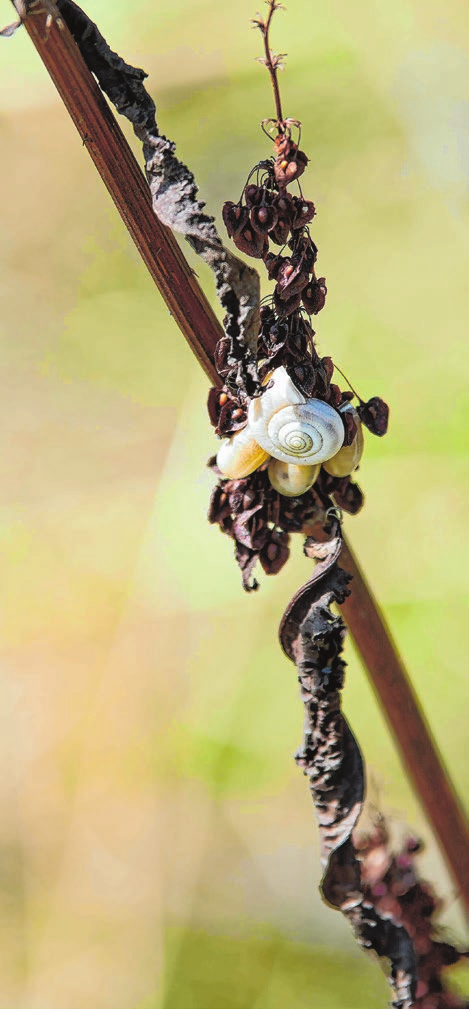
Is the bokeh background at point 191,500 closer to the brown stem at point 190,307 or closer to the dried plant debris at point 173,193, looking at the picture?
the brown stem at point 190,307

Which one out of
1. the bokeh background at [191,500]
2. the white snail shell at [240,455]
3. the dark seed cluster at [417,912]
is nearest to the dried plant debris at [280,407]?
the white snail shell at [240,455]

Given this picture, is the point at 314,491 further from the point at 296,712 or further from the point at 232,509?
the point at 296,712

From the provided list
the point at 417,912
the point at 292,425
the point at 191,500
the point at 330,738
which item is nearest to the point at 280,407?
the point at 292,425

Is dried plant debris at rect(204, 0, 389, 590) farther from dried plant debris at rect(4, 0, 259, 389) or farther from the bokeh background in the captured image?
the bokeh background

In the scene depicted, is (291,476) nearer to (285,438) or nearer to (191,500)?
(285,438)

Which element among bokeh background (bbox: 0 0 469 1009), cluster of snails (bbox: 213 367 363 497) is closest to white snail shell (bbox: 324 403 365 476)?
cluster of snails (bbox: 213 367 363 497)

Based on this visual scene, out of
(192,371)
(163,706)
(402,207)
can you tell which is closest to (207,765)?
(163,706)

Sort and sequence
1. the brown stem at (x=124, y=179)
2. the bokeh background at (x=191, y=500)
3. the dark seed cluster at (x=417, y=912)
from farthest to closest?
the bokeh background at (x=191, y=500), the dark seed cluster at (x=417, y=912), the brown stem at (x=124, y=179)
